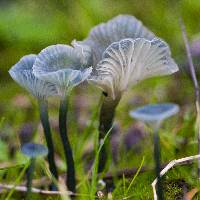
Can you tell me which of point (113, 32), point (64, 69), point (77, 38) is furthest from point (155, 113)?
point (77, 38)

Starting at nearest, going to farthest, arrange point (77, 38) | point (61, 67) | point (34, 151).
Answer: point (34, 151) < point (61, 67) < point (77, 38)

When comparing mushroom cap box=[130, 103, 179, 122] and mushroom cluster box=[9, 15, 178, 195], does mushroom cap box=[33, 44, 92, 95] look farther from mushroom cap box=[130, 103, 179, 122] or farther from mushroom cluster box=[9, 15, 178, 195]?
mushroom cap box=[130, 103, 179, 122]

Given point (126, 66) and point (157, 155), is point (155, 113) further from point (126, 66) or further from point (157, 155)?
point (126, 66)

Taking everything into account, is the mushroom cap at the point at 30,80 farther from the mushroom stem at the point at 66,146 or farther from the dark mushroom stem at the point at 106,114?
the dark mushroom stem at the point at 106,114

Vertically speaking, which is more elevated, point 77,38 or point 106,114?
point 106,114

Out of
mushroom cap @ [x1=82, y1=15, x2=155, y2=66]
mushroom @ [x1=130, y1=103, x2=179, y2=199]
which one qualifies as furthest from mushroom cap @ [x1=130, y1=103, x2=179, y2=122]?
mushroom cap @ [x1=82, y1=15, x2=155, y2=66]
